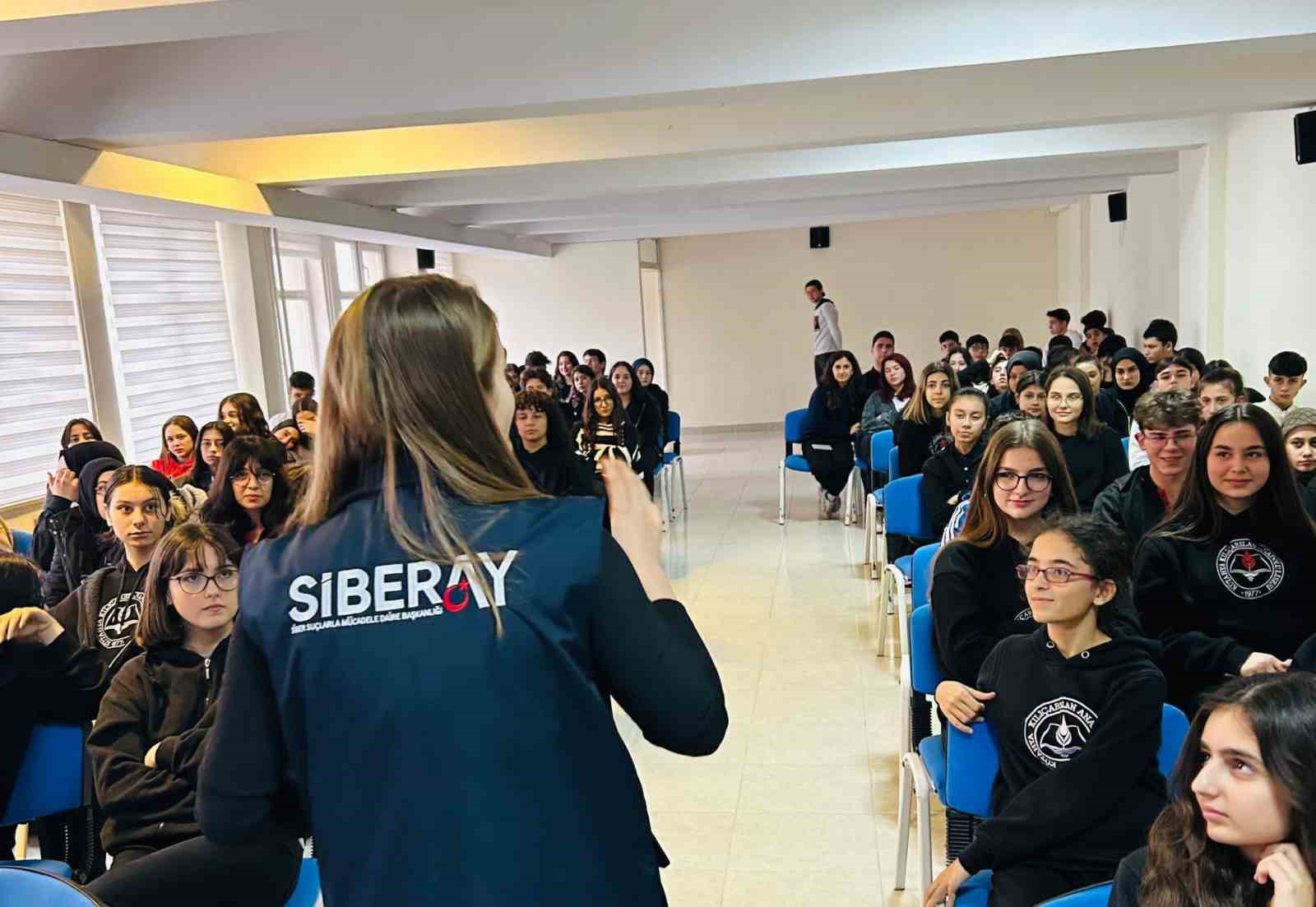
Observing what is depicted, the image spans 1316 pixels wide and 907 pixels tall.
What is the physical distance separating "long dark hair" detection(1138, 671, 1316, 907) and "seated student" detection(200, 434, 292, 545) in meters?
3.39

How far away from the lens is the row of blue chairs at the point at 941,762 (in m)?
2.24

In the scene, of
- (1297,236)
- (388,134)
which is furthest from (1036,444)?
(388,134)

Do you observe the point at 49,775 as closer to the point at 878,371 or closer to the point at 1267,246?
the point at 1267,246

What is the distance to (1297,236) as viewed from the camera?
5.95 meters

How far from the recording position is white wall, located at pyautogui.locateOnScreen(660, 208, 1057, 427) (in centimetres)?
1447

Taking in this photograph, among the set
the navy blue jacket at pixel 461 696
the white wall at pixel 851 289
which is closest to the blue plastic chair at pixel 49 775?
the navy blue jacket at pixel 461 696

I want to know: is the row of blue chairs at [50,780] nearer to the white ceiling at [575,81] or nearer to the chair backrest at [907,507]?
the white ceiling at [575,81]

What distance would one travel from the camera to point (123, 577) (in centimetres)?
328

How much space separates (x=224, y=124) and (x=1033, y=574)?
3768mm

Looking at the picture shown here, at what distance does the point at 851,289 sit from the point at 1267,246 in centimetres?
826

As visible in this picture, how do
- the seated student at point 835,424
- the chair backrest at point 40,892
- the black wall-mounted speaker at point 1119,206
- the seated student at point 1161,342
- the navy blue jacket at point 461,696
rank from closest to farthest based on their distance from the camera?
1. the navy blue jacket at point 461,696
2. the chair backrest at point 40,892
3. the seated student at point 1161,342
4. the seated student at point 835,424
5. the black wall-mounted speaker at point 1119,206

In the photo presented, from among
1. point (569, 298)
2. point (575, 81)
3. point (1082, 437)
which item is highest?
point (575, 81)

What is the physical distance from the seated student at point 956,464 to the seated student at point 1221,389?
947mm

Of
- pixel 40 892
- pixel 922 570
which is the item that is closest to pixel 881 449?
pixel 922 570
